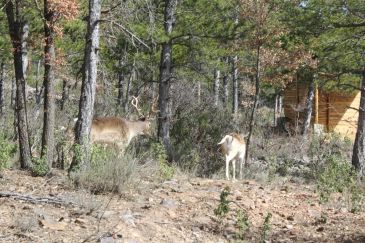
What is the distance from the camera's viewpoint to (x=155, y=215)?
8.10 metres

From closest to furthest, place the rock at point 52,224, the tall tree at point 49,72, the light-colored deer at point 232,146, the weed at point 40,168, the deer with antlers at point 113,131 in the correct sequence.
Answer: the rock at point 52,224, the weed at point 40,168, the tall tree at point 49,72, the light-colored deer at point 232,146, the deer with antlers at point 113,131

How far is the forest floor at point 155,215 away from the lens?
23.2ft

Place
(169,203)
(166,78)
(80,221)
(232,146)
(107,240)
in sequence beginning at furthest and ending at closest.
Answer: (166,78)
(232,146)
(169,203)
(80,221)
(107,240)

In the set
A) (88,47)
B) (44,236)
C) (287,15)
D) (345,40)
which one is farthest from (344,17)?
(44,236)

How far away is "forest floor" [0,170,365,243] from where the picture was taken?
706 centimetres

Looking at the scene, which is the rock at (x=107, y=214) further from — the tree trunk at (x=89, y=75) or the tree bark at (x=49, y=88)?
the tree bark at (x=49, y=88)

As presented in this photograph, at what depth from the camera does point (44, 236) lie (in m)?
6.77

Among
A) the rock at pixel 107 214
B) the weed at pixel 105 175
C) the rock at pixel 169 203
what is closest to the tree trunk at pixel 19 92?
the weed at pixel 105 175

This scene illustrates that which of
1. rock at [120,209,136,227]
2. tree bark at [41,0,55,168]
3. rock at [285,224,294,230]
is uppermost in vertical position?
tree bark at [41,0,55,168]

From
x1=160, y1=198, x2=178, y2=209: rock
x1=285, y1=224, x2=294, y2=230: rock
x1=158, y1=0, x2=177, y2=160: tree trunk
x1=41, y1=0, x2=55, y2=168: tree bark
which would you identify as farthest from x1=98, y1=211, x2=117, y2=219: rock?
x1=158, y1=0, x2=177, y2=160: tree trunk

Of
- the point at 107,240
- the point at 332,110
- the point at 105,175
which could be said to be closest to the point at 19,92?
the point at 105,175

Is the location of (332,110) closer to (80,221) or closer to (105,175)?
(105,175)

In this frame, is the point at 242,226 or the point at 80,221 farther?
the point at 80,221

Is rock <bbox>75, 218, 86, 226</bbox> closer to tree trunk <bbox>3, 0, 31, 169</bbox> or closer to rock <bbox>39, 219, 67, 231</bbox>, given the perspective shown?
rock <bbox>39, 219, 67, 231</bbox>
